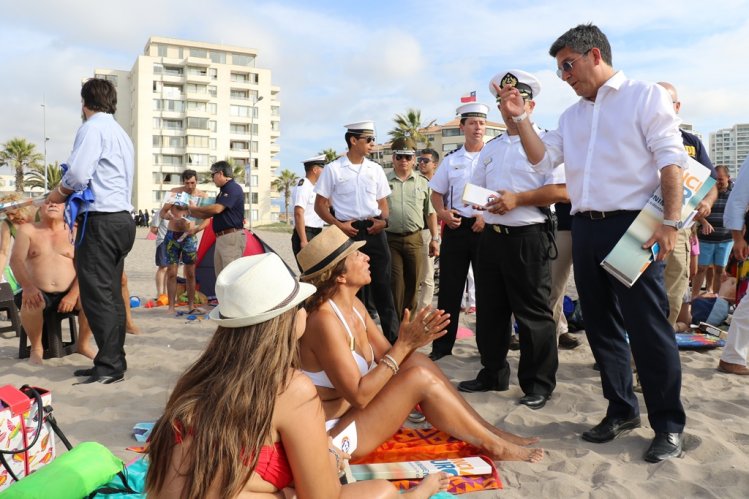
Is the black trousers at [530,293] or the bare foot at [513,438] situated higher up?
the black trousers at [530,293]

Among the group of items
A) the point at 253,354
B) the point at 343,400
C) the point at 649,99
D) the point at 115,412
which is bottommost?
the point at 115,412

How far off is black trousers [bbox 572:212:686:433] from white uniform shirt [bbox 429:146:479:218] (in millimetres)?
1991

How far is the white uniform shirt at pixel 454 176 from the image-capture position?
537cm

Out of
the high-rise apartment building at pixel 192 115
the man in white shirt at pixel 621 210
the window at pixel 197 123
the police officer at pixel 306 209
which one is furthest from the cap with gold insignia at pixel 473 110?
the window at pixel 197 123

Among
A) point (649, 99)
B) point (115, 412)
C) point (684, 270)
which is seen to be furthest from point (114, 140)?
point (684, 270)

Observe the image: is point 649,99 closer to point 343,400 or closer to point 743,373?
point 343,400

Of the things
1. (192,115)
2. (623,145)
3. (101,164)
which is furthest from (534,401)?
(192,115)

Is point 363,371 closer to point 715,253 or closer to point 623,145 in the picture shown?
point 623,145

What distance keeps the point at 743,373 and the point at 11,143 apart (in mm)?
69342

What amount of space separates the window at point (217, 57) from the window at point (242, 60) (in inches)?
48.2

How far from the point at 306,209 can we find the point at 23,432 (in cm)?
538

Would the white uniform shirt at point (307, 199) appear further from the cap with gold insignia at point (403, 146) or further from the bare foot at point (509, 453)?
the bare foot at point (509, 453)

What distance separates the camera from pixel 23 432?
2773 mm

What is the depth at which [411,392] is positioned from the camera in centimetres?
304
